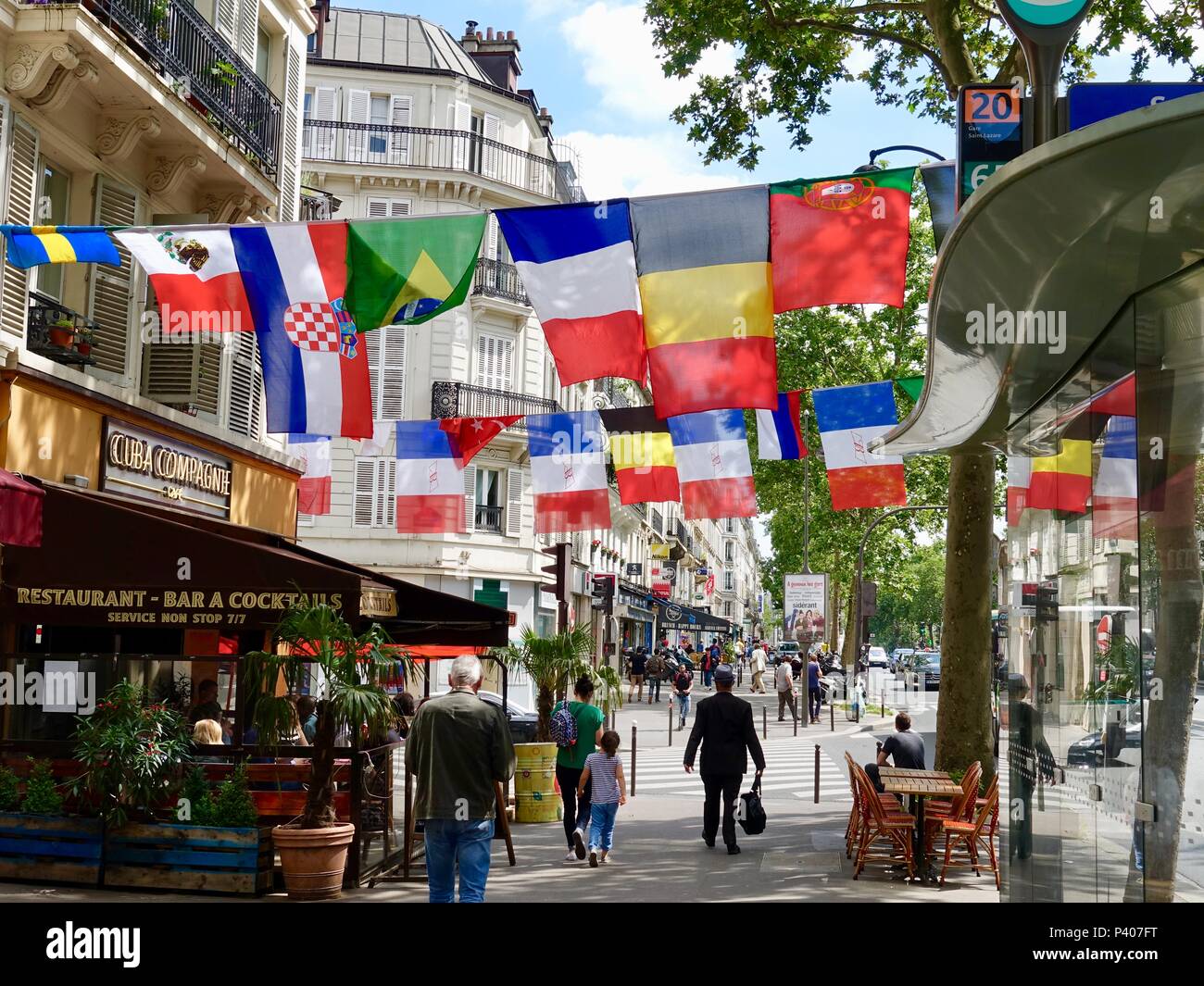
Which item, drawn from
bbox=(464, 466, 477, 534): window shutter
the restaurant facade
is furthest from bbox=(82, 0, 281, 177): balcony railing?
bbox=(464, 466, 477, 534): window shutter

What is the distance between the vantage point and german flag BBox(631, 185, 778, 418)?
380 inches

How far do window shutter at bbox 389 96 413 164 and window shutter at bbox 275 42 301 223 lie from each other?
21.5 metres

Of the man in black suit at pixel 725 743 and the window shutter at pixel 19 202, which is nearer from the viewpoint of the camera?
the window shutter at pixel 19 202

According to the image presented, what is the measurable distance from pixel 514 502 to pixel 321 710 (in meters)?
31.4

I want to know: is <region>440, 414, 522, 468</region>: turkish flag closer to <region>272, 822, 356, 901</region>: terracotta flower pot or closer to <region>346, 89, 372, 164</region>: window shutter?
<region>272, 822, 356, 901</region>: terracotta flower pot

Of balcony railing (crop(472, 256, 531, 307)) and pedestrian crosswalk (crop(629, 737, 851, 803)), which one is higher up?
balcony railing (crop(472, 256, 531, 307))

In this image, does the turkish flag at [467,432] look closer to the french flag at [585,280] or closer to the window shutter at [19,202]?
the window shutter at [19,202]

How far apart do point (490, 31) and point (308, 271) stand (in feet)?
132

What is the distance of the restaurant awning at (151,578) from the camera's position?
10.5m

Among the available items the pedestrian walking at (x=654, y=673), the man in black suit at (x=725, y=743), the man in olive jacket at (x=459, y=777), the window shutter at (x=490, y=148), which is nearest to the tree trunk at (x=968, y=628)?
the man in black suit at (x=725, y=743)

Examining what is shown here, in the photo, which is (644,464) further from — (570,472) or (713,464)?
(713,464)

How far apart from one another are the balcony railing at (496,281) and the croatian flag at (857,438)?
81.4 feet

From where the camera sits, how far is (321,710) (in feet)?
31.7

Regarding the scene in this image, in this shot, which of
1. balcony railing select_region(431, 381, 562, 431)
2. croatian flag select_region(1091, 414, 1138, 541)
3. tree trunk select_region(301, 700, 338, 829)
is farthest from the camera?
balcony railing select_region(431, 381, 562, 431)
